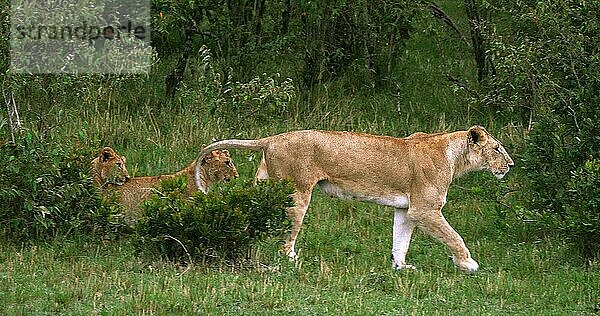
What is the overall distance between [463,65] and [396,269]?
8870mm

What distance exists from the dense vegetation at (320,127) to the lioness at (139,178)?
242 mm

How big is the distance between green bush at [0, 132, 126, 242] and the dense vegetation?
0.06ft

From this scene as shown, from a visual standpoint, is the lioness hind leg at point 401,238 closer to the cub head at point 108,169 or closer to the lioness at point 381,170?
the lioness at point 381,170

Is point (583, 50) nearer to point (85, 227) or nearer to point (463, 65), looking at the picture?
point (85, 227)

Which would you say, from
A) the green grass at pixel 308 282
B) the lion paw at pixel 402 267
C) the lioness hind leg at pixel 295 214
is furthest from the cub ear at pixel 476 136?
the lioness hind leg at pixel 295 214

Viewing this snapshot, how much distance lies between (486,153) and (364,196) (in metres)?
1.24

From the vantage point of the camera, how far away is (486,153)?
34.7 ft

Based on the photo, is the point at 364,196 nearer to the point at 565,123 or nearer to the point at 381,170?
the point at 381,170

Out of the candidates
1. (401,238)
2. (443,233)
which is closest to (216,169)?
(401,238)

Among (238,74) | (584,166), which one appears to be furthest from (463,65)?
(584,166)

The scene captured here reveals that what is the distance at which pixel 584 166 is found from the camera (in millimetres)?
10219

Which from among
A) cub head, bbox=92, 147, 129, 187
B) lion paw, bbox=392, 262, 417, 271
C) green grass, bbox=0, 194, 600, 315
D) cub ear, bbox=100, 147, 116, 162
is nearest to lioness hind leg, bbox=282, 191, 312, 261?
green grass, bbox=0, 194, 600, 315

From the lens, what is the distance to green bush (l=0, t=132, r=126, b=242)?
985 cm

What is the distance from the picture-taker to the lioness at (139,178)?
10.7 meters
